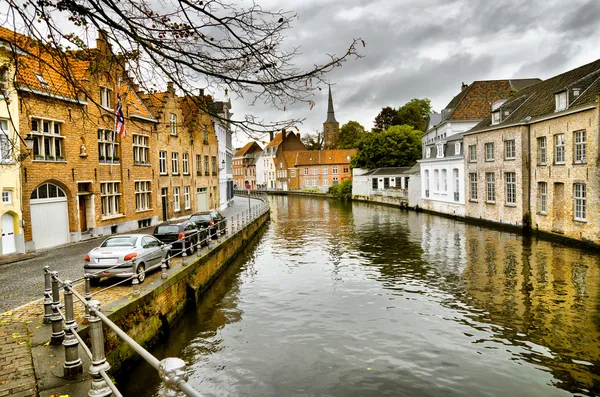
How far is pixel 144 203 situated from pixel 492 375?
2399 cm

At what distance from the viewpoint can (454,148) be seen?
38.9 metres

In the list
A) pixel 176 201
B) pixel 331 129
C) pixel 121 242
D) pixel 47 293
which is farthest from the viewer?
pixel 331 129

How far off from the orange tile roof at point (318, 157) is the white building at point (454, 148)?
142 feet

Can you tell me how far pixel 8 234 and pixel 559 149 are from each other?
2725 centimetres

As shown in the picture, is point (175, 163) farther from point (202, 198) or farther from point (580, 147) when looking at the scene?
point (580, 147)

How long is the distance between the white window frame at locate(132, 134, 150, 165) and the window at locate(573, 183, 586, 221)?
24.9 m

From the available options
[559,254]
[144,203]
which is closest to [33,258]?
[144,203]

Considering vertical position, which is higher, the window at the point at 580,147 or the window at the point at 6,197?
the window at the point at 580,147

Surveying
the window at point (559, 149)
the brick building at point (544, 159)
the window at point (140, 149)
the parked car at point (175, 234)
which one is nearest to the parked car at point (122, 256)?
the parked car at point (175, 234)

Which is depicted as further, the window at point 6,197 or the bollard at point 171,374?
the window at point 6,197

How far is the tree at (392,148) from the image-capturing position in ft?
215

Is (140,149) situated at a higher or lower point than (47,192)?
higher

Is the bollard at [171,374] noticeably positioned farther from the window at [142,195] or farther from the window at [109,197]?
the window at [142,195]

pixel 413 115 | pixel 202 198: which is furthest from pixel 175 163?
pixel 413 115
